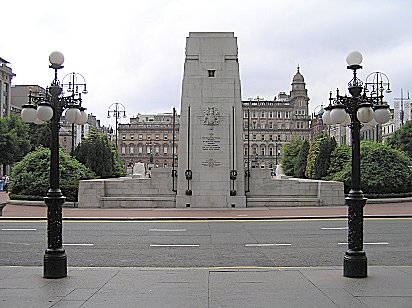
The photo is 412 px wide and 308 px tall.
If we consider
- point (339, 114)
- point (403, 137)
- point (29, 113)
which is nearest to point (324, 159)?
point (339, 114)

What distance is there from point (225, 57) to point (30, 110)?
2139cm

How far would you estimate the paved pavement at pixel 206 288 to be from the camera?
801 cm

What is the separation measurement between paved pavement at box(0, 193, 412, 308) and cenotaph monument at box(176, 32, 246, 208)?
1899 cm

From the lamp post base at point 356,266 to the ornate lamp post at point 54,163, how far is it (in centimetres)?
521

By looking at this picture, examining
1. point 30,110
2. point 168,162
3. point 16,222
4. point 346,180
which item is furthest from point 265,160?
A: point 30,110

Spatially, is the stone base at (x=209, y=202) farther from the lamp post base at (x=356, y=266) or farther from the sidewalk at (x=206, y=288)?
the lamp post base at (x=356, y=266)

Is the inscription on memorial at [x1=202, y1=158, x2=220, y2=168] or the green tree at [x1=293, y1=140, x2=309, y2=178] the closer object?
the inscription on memorial at [x1=202, y1=158, x2=220, y2=168]

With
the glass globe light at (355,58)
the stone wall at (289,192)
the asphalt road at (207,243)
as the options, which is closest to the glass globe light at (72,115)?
the asphalt road at (207,243)

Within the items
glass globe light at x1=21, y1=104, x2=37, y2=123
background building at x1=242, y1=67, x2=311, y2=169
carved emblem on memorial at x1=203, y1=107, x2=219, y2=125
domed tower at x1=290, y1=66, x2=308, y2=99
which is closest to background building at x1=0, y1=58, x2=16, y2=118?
background building at x1=242, y1=67, x2=311, y2=169

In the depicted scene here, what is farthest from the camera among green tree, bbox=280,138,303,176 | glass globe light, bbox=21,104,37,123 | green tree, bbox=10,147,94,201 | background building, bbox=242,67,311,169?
background building, bbox=242,67,311,169

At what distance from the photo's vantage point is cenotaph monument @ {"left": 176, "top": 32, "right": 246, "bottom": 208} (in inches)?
1192

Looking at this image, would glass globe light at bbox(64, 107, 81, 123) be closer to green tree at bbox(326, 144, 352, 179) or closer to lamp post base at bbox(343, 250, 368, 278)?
lamp post base at bbox(343, 250, 368, 278)

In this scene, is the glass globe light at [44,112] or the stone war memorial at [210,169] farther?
the stone war memorial at [210,169]

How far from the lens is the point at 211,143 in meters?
30.5
